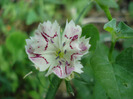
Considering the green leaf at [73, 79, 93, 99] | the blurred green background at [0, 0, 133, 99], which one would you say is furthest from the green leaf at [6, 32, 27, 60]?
the green leaf at [73, 79, 93, 99]

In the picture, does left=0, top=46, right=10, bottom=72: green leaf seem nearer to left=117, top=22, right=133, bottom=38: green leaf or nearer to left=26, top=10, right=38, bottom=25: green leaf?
left=26, top=10, right=38, bottom=25: green leaf

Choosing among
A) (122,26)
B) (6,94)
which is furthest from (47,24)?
(6,94)

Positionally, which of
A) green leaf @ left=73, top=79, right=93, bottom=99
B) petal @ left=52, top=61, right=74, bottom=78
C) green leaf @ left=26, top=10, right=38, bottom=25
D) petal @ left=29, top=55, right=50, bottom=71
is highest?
green leaf @ left=26, top=10, right=38, bottom=25

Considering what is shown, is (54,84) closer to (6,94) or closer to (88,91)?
(88,91)

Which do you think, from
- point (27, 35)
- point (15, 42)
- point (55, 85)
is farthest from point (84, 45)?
point (27, 35)

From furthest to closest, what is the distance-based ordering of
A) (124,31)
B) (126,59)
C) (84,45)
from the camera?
1. (126,59)
2. (124,31)
3. (84,45)

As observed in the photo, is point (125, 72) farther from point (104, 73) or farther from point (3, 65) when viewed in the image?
point (3, 65)

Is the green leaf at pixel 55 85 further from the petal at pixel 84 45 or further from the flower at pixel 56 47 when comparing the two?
the petal at pixel 84 45
